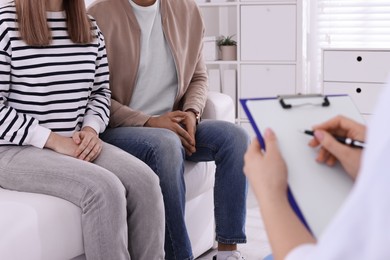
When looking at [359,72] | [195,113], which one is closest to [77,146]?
[195,113]

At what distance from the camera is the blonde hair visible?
1.95 metres

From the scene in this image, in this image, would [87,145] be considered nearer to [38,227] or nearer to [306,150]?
[38,227]

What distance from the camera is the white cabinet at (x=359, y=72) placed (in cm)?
345

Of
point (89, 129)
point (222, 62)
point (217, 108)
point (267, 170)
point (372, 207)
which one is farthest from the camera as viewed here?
point (222, 62)

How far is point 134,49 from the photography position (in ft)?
7.66

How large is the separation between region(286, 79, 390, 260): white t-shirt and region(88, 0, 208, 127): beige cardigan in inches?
64.2

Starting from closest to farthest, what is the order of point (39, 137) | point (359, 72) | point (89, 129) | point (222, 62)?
point (39, 137), point (89, 129), point (359, 72), point (222, 62)

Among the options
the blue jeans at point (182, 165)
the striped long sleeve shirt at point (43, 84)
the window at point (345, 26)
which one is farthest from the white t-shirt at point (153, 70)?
the window at point (345, 26)

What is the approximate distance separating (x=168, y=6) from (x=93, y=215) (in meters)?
0.94

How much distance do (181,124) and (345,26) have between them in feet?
6.28

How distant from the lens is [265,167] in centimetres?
98

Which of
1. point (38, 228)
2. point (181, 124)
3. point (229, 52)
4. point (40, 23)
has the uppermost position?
point (40, 23)

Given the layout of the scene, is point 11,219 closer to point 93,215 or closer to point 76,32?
point 93,215

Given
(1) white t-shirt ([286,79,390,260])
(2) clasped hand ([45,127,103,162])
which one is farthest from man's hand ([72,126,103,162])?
(1) white t-shirt ([286,79,390,260])
